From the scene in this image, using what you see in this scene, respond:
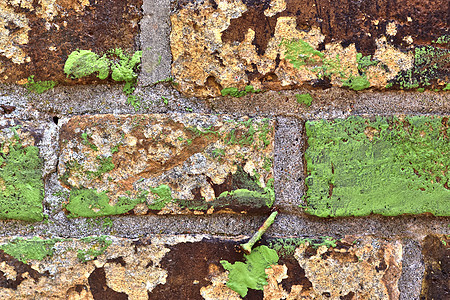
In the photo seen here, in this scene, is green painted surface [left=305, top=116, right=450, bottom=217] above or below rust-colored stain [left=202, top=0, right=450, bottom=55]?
below

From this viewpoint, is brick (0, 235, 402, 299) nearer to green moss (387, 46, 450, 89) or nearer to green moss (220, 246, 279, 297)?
green moss (220, 246, 279, 297)

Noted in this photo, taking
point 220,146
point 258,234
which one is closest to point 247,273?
point 258,234

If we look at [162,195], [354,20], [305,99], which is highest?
[354,20]

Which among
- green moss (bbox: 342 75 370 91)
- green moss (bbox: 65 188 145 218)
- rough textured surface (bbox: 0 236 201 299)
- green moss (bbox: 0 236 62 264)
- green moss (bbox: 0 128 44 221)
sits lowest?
rough textured surface (bbox: 0 236 201 299)

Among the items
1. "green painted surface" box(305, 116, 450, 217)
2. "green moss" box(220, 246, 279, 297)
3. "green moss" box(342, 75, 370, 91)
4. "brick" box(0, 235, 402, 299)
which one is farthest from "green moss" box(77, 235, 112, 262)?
"green moss" box(342, 75, 370, 91)

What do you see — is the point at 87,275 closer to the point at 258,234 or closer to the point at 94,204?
the point at 94,204

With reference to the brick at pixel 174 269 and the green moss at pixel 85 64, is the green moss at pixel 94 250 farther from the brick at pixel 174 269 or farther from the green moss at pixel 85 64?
the green moss at pixel 85 64

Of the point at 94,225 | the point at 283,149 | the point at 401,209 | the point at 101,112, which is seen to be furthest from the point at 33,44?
the point at 401,209
